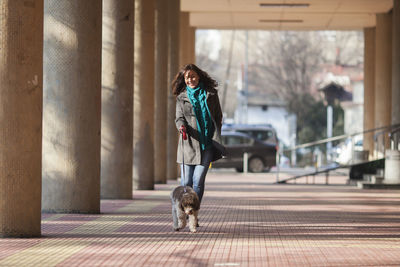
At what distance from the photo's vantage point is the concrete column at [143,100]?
2144cm

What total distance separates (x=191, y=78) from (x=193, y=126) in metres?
0.59

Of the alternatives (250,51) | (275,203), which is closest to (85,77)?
(275,203)

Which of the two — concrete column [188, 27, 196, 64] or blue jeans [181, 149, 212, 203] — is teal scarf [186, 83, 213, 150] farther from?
concrete column [188, 27, 196, 64]

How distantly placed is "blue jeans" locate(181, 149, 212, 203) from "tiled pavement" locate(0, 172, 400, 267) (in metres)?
0.53

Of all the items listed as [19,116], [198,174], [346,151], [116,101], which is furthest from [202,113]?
[346,151]

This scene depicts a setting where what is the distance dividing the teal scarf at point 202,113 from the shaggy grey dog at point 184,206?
2.92 ft

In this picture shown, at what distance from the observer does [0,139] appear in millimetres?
9969

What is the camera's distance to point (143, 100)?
2181 centimetres

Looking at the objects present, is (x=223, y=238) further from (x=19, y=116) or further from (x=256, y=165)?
(x=256, y=165)

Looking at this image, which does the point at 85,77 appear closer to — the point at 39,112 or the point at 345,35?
the point at 39,112

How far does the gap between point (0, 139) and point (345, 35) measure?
247 feet

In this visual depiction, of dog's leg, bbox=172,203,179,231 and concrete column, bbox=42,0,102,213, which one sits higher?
concrete column, bbox=42,0,102,213

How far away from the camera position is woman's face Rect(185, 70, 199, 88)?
37.4ft

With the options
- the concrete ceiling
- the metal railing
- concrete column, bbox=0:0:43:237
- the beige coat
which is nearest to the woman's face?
the beige coat
